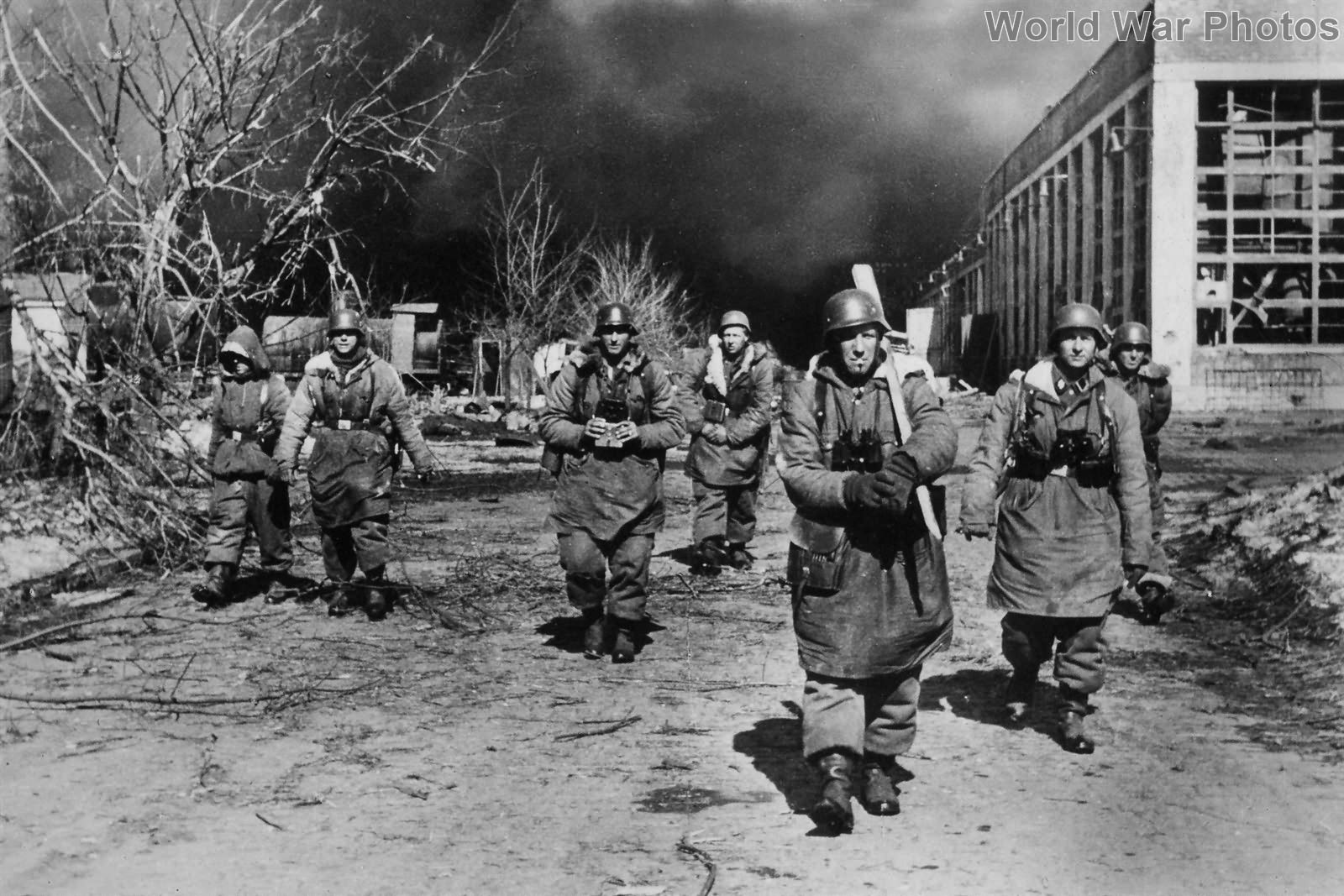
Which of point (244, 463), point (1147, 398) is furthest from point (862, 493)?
point (244, 463)

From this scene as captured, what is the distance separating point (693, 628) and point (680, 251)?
3807cm

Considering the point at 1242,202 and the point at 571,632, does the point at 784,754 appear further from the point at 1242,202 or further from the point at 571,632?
the point at 1242,202

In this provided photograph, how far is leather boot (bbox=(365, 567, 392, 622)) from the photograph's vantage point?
801 centimetres

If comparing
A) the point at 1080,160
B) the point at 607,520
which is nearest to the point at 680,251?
the point at 1080,160

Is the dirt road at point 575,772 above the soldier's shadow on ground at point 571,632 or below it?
below

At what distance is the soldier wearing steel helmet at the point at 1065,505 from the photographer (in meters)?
5.35

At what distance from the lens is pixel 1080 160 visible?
38.8 meters

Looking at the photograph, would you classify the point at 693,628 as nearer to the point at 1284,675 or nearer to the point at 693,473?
the point at 693,473

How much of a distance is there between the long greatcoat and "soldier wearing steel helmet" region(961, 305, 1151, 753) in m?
0.94

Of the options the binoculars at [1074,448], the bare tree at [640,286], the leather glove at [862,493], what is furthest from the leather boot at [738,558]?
the bare tree at [640,286]

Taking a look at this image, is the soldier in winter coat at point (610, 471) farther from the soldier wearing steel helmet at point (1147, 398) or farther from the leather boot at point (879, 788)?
the soldier wearing steel helmet at point (1147, 398)

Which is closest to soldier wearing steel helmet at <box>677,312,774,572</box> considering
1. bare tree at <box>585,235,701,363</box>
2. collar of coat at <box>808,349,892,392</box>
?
collar of coat at <box>808,349,892,392</box>

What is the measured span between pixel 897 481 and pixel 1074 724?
1.73m

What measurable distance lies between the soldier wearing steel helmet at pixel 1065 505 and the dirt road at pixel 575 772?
15.7 inches
